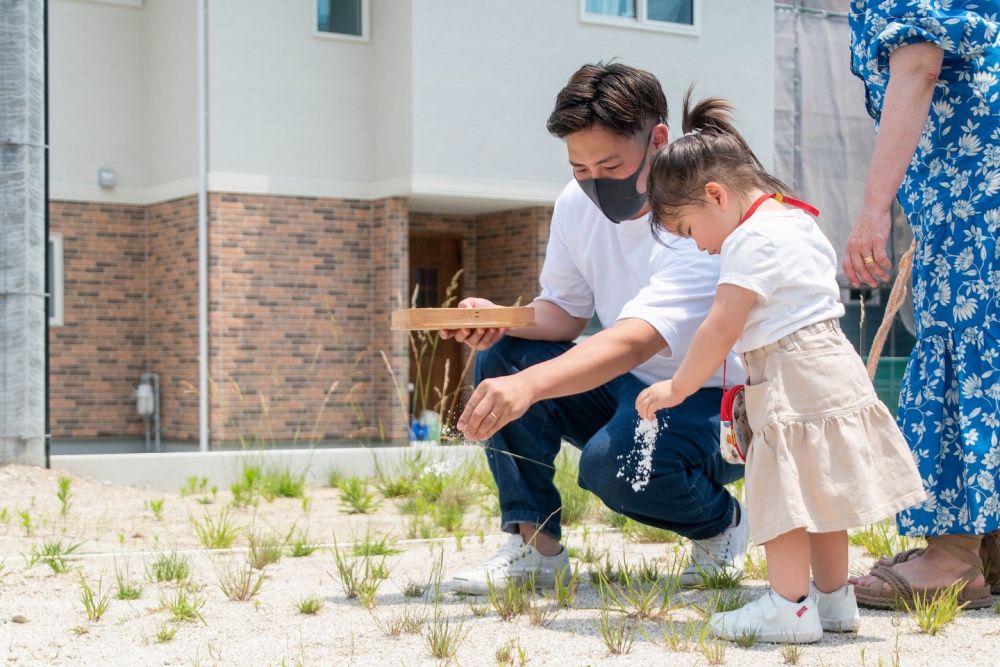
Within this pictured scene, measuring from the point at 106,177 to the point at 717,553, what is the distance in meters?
12.1

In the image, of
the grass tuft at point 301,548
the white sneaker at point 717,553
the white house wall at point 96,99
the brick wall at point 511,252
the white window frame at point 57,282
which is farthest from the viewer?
the brick wall at point 511,252

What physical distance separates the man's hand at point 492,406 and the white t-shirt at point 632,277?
0.52 metres

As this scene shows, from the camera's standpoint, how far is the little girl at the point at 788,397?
283 cm

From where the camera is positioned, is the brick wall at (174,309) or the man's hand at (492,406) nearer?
the man's hand at (492,406)

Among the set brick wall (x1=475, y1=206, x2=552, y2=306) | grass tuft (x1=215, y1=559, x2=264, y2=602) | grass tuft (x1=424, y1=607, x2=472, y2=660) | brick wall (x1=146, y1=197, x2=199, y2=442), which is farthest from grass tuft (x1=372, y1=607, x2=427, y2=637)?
brick wall (x1=475, y1=206, x2=552, y2=306)

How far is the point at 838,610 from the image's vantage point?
2971 mm

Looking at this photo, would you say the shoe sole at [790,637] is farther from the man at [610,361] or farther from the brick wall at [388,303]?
the brick wall at [388,303]

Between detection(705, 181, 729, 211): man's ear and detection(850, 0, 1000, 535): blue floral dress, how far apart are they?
26.9 inches

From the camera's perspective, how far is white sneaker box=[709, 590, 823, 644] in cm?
284

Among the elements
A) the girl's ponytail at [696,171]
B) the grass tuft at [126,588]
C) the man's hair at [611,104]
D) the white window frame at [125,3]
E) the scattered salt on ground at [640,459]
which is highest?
the white window frame at [125,3]

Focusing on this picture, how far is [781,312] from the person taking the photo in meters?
2.89

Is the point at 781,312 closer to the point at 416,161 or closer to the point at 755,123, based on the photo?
the point at 416,161

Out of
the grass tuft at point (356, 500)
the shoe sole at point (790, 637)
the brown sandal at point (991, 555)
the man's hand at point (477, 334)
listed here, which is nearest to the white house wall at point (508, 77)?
the grass tuft at point (356, 500)

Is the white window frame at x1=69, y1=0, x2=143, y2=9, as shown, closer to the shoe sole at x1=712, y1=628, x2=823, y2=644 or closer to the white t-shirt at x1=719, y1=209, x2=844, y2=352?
the white t-shirt at x1=719, y1=209, x2=844, y2=352
